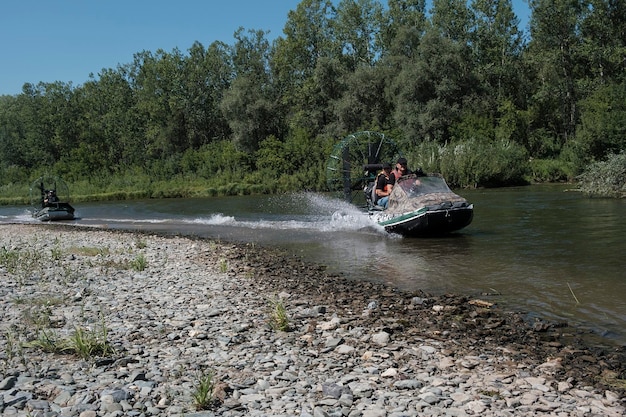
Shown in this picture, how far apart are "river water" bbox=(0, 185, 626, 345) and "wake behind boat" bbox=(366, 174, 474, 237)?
48cm

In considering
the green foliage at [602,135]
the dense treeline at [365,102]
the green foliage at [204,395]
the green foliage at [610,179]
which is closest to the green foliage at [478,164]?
the dense treeline at [365,102]

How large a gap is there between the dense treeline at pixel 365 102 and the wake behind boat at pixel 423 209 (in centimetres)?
2628

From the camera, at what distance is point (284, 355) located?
7.17 meters

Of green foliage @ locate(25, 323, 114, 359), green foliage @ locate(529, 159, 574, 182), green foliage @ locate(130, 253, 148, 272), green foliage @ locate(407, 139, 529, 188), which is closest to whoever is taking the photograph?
green foliage @ locate(25, 323, 114, 359)

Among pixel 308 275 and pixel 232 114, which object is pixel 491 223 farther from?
pixel 232 114

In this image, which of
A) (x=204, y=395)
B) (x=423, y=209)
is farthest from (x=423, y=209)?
(x=204, y=395)

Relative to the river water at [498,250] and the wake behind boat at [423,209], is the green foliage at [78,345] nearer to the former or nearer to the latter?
the river water at [498,250]

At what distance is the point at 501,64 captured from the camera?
64.6m

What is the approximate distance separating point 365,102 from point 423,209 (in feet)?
150

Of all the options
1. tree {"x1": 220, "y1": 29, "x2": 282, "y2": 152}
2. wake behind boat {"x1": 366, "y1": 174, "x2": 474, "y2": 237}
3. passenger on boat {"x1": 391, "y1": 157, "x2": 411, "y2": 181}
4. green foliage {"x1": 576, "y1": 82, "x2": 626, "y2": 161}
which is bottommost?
wake behind boat {"x1": 366, "y1": 174, "x2": 474, "y2": 237}

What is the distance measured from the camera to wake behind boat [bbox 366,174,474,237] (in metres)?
18.3

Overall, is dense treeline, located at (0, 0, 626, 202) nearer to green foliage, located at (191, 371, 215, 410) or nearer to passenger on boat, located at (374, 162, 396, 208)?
passenger on boat, located at (374, 162, 396, 208)

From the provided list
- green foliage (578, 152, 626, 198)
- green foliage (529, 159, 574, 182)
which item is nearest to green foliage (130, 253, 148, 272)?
green foliage (578, 152, 626, 198)

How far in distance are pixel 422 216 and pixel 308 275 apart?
6.45 m
